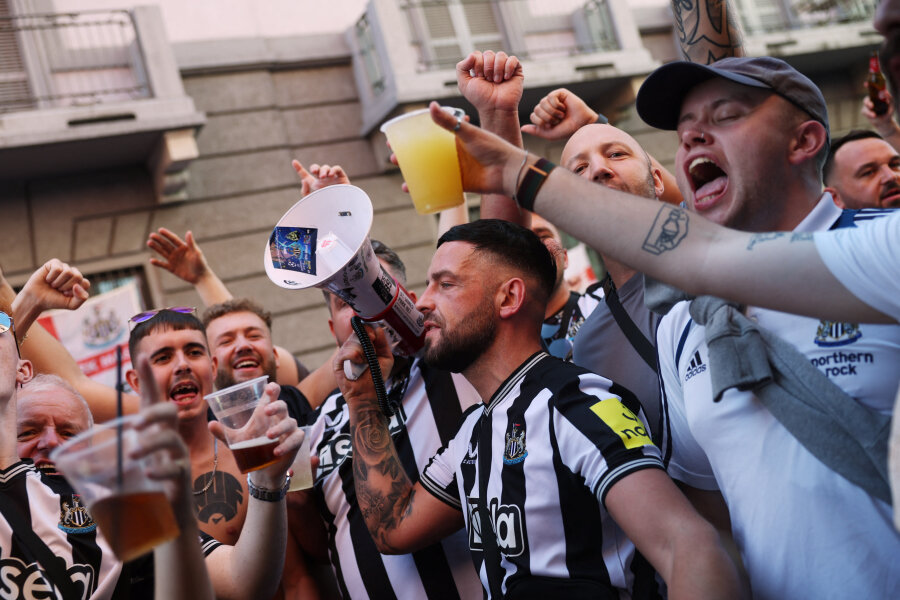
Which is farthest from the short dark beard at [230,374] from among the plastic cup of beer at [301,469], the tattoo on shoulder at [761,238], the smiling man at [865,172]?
the smiling man at [865,172]

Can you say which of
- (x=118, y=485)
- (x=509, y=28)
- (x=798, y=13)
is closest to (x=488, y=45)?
(x=509, y=28)

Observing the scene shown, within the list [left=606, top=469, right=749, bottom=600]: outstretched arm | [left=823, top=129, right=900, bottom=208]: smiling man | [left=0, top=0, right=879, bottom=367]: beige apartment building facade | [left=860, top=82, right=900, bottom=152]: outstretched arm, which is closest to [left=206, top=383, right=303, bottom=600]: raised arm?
[left=606, top=469, right=749, bottom=600]: outstretched arm

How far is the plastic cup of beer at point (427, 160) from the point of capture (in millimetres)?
2211

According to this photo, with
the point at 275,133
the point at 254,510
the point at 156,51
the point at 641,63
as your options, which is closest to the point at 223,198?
the point at 275,133

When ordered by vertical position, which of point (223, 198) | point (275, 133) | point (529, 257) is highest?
point (275, 133)

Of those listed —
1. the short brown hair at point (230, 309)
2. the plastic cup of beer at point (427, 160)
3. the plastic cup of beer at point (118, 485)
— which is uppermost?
the plastic cup of beer at point (427, 160)

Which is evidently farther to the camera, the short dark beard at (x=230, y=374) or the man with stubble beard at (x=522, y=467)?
the short dark beard at (x=230, y=374)

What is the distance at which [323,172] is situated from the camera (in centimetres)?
330

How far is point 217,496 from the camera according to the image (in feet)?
9.79

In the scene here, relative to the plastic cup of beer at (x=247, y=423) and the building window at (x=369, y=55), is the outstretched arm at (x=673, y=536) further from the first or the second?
the building window at (x=369, y=55)

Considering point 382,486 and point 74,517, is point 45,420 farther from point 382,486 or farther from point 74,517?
point 382,486

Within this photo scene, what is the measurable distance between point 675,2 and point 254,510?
2.22 m

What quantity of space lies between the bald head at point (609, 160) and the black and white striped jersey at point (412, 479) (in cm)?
92

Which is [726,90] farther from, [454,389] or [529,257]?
[454,389]
